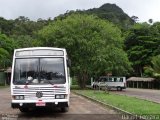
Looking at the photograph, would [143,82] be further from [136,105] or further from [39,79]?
[39,79]

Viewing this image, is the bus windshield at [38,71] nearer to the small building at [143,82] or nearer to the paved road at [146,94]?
the paved road at [146,94]

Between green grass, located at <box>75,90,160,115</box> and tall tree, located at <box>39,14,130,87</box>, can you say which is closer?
green grass, located at <box>75,90,160,115</box>

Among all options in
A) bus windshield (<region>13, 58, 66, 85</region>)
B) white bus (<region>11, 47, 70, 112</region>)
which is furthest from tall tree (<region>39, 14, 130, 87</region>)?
bus windshield (<region>13, 58, 66, 85</region>)

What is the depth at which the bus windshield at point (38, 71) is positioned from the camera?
17.6 metres

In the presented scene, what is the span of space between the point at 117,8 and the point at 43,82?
140 meters

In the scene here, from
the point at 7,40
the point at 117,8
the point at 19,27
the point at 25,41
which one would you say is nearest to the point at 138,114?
the point at 7,40

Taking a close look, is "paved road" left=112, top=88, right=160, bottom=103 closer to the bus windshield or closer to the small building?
the bus windshield

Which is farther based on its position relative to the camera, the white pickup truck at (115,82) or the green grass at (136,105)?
the white pickup truck at (115,82)

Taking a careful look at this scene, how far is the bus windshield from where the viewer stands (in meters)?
17.6

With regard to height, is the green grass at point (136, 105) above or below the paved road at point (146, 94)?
above

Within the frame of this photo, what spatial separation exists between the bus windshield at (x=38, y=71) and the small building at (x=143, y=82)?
56.7 m

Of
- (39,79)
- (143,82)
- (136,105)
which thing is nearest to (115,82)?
(143,82)

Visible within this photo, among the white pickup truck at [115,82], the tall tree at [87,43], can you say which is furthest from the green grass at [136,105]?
the white pickup truck at [115,82]

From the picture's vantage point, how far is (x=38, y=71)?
17.8 metres
